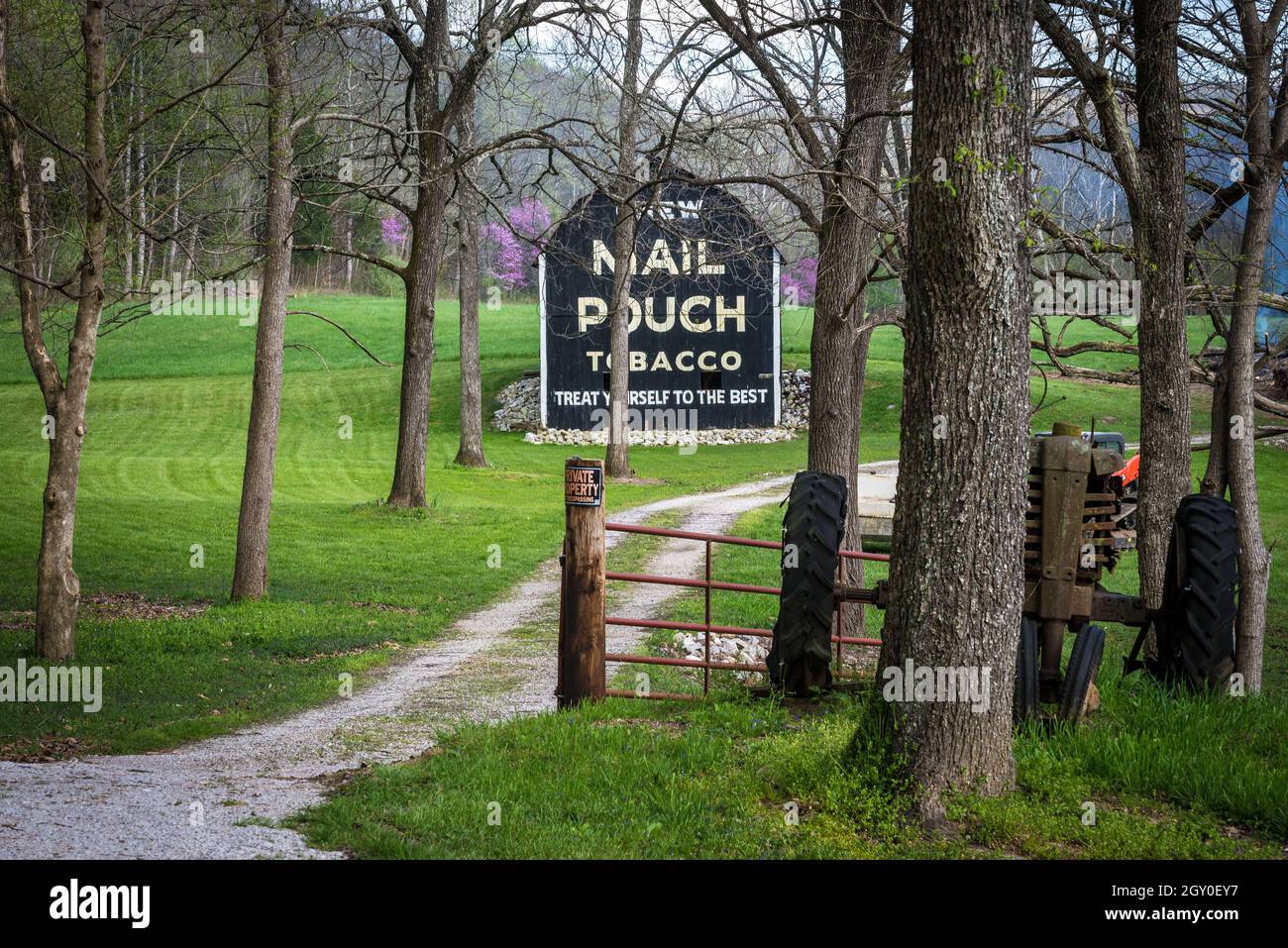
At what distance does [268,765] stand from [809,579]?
12.1ft

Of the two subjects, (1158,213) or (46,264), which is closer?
(1158,213)

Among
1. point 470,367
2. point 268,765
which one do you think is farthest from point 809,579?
point 470,367

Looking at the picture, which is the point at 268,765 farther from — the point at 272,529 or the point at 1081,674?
the point at 272,529

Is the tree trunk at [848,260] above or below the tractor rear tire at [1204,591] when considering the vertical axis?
above

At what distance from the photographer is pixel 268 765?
7688mm

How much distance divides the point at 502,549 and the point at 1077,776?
14.6 metres

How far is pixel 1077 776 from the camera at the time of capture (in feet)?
20.6

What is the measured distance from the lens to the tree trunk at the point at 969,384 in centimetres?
592

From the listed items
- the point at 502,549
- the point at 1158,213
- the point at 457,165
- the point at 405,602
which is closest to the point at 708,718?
the point at 1158,213

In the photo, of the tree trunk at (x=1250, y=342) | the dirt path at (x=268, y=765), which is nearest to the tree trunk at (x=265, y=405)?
the dirt path at (x=268, y=765)

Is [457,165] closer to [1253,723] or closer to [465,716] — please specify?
[465,716]

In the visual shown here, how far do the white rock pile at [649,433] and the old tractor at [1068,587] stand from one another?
3376 cm

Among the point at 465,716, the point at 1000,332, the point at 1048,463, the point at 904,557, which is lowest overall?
the point at 465,716

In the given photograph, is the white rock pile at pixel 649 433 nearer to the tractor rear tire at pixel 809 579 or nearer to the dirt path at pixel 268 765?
the dirt path at pixel 268 765
